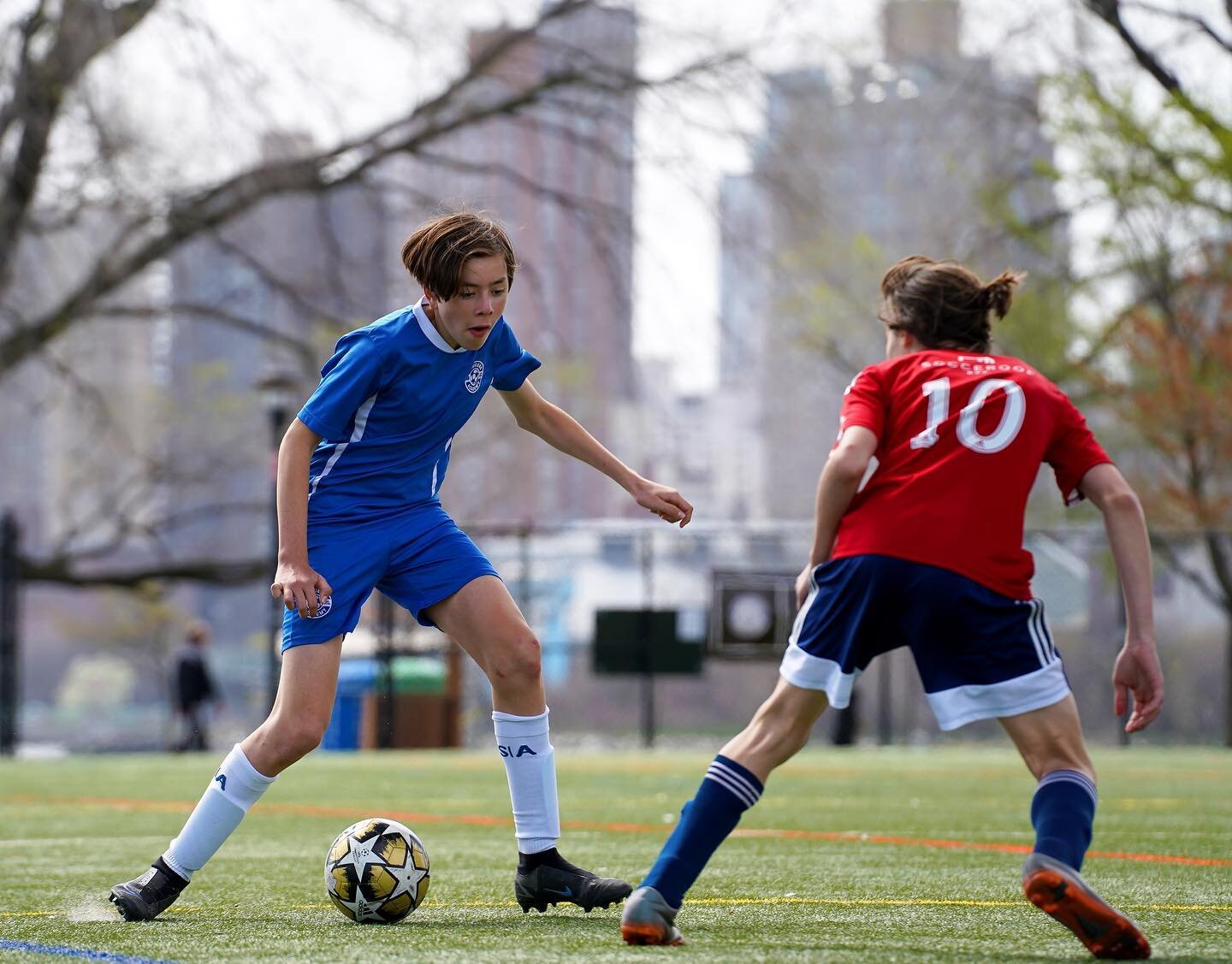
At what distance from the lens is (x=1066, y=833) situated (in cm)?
371

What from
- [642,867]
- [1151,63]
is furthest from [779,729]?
[1151,63]

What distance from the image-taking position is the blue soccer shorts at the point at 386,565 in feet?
15.0

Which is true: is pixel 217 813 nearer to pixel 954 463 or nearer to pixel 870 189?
pixel 954 463

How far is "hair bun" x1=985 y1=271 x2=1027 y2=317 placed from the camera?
411 centimetres

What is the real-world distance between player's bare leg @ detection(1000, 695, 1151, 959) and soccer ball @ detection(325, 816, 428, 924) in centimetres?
168

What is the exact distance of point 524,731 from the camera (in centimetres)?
481

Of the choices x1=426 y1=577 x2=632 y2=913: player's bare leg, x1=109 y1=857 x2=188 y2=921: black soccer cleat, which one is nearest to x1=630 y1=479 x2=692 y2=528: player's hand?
x1=426 y1=577 x2=632 y2=913: player's bare leg

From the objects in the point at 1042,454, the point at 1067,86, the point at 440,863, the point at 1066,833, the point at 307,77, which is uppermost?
the point at 1067,86

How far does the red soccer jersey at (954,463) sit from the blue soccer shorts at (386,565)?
1204 millimetres

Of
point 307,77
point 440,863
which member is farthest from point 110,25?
point 440,863

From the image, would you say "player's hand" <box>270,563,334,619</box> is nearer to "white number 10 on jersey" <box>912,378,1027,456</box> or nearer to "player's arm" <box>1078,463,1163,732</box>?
"white number 10 on jersey" <box>912,378,1027,456</box>

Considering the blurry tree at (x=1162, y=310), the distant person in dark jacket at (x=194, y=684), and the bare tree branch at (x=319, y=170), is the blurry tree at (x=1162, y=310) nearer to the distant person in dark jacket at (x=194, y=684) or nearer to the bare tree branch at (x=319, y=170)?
the bare tree branch at (x=319, y=170)

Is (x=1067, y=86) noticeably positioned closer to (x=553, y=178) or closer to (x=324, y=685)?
(x=553, y=178)

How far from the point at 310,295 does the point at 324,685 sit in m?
16.7
